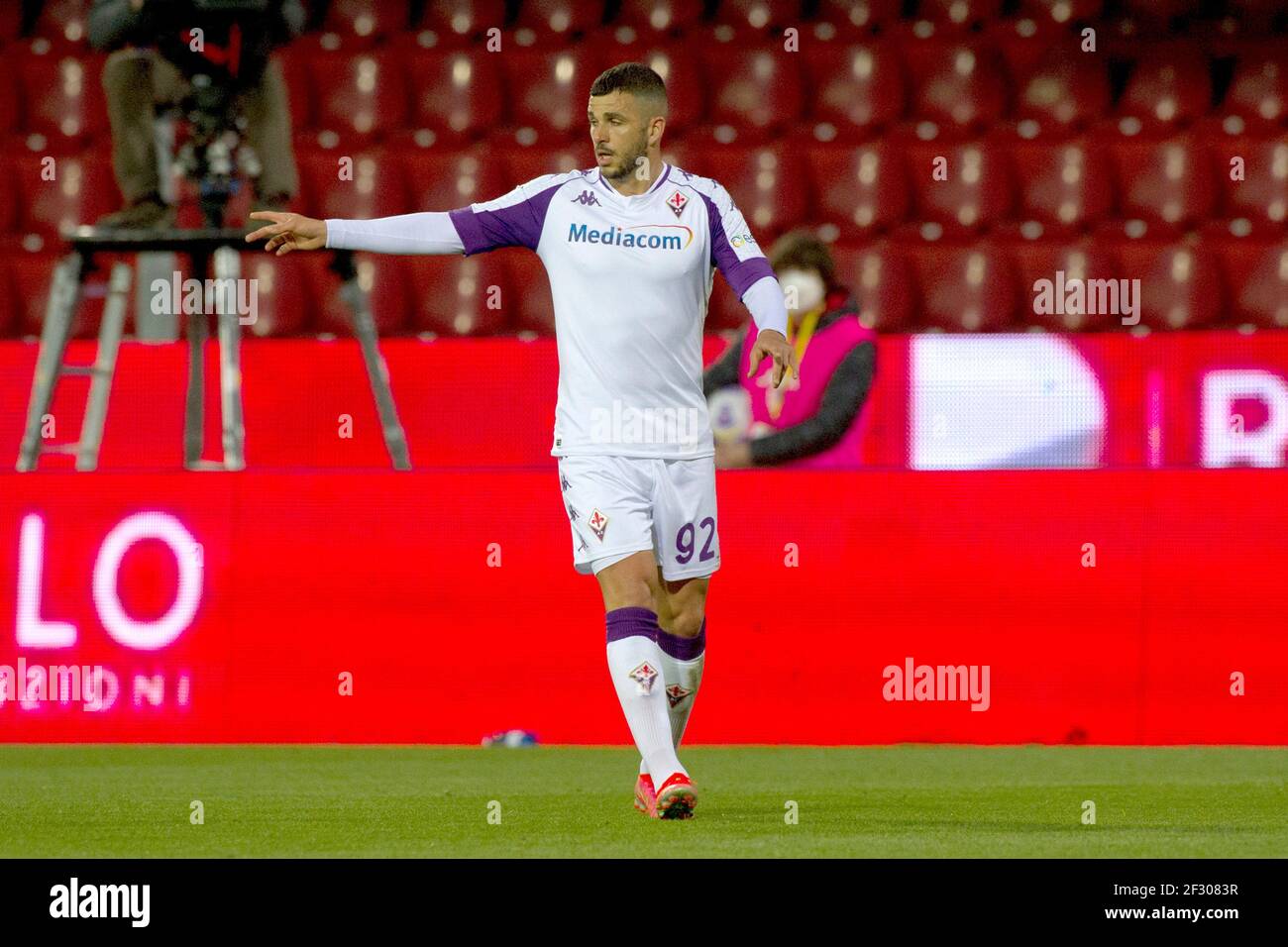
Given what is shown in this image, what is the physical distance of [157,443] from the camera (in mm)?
11266

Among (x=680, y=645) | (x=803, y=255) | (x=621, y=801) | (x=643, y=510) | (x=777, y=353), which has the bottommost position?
(x=621, y=801)

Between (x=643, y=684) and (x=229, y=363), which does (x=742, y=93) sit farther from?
(x=643, y=684)

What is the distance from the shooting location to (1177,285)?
12.1m

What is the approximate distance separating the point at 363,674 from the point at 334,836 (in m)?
2.79

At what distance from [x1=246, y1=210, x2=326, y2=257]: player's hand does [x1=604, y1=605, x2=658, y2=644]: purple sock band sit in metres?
1.21

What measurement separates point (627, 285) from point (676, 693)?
1.15 metres

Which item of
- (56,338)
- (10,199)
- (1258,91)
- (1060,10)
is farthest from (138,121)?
(1258,91)

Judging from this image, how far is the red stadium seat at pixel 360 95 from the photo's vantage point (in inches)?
509

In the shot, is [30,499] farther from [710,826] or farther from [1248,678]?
[1248,678]

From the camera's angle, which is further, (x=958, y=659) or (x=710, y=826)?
(x=958, y=659)

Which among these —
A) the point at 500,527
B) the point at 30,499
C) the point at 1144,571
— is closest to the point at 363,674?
the point at 500,527

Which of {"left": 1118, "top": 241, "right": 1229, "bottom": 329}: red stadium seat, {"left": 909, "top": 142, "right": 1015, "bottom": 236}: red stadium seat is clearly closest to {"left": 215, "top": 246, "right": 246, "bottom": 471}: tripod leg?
{"left": 909, "top": 142, "right": 1015, "bottom": 236}: red stadium seat

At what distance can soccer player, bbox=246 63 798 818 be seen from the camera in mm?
6246

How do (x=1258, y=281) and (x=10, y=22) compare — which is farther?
(x=10, y=22)
